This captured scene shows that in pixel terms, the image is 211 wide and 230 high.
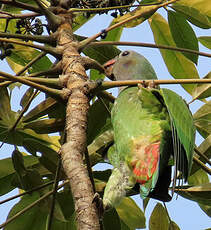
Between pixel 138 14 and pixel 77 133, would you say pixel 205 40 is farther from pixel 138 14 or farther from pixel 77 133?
pixel 77 133

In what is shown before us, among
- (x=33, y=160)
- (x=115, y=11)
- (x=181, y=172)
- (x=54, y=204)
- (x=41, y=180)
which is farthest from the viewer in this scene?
(x=115, y=11)

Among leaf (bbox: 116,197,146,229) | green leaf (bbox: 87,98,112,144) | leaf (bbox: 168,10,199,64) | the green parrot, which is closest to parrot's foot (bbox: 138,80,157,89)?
the green parrot

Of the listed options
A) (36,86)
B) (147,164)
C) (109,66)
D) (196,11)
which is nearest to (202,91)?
(196,11)

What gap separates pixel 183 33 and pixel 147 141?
73 centimetres


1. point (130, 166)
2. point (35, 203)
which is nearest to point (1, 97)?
point (35, 203)

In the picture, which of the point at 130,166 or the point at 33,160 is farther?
the point at 33,160

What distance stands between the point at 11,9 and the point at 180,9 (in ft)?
2.85

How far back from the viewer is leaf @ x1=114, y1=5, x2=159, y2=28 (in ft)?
7.81

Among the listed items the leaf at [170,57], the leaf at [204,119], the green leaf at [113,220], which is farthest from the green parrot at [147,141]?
the leaf at [170,57]

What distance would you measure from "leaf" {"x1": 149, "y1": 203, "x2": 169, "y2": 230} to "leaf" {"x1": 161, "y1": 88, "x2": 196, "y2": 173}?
0.53 m

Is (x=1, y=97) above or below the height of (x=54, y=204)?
above

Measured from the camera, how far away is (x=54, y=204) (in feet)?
6.73

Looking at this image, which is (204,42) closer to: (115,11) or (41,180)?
(115,11)

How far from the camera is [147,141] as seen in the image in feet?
6.95
